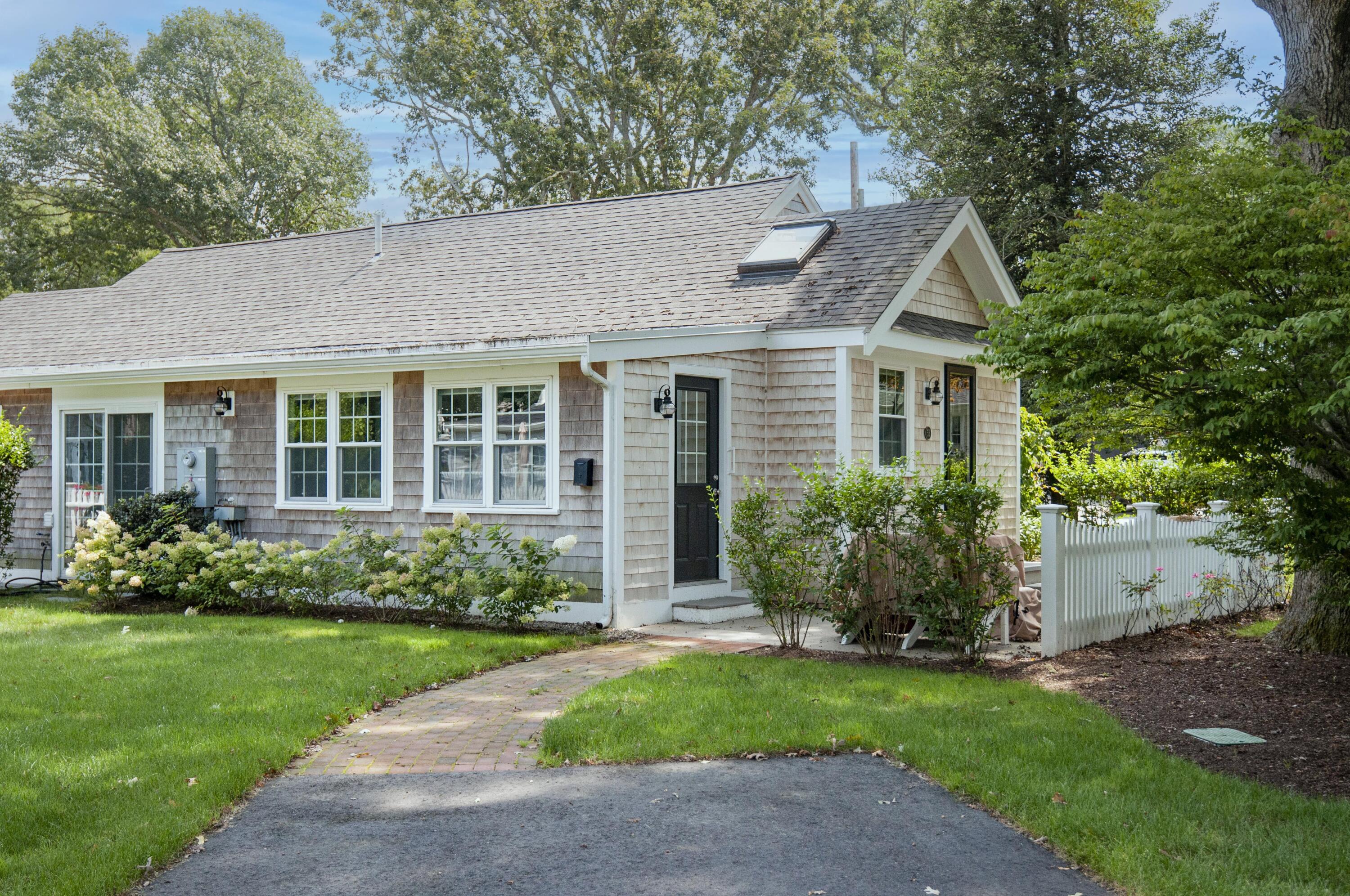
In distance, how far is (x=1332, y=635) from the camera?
9.58 meters

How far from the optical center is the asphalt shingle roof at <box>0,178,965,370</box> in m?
12.5

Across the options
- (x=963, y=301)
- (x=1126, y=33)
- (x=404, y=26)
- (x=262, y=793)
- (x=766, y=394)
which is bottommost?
(x=262, y=793)

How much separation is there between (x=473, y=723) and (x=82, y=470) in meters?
10.5

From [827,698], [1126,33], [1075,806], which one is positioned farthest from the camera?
[1126,33]

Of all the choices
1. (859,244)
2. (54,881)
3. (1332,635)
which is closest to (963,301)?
(859,244)

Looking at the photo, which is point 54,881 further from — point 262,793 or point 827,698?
point 827,698

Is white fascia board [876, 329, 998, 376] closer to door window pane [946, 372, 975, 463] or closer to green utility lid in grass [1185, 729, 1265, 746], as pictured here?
door window pane [946, 372, 975, 463]

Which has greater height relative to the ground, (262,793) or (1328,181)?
(1328,181)

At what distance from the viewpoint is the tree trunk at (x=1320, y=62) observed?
9570 mm

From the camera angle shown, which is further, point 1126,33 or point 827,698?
point 1126,33

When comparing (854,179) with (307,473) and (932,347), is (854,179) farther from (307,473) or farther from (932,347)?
(307,473)

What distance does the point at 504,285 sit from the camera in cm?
1412

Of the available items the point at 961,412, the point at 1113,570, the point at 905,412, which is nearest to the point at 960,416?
the point at 961,412

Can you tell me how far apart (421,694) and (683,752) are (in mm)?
2503
